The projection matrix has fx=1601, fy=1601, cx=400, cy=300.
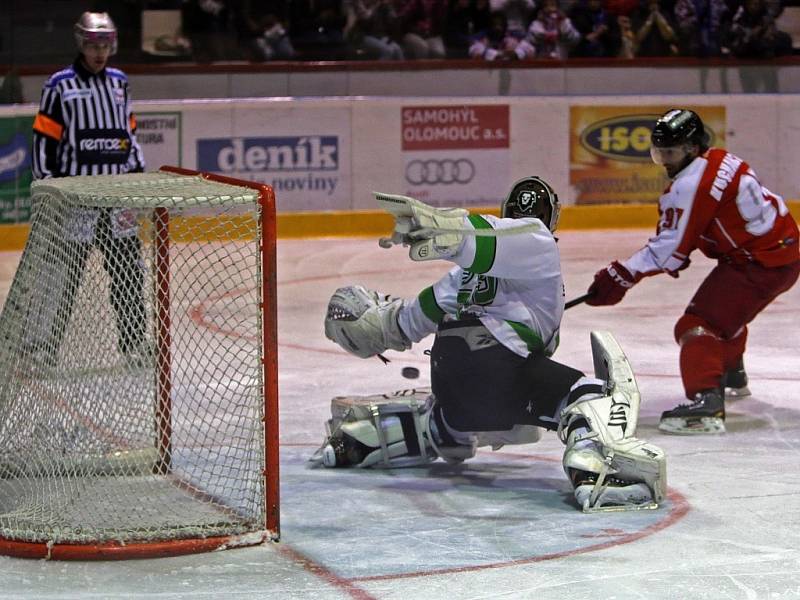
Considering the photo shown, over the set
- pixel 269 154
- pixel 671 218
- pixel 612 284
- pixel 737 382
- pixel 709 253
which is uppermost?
pixel 269 154

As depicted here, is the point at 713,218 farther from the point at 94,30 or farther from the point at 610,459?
the point at 94,30

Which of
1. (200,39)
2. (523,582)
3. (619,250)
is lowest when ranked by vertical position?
(523,582)

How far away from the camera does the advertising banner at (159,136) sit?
9875 millimetres

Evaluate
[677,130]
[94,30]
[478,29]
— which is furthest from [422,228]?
[478,29]

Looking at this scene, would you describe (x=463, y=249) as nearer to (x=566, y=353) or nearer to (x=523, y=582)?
(x=523, y=582)

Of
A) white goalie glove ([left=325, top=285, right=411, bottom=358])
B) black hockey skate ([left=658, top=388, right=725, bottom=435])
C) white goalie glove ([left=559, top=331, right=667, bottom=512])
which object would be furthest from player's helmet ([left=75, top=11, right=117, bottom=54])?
white goalie glove ([left=559, top=331, right=667, bottom=512])

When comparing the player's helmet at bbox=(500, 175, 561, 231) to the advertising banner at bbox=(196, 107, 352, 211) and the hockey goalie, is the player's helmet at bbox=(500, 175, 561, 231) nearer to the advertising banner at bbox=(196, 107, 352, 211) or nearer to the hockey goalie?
the hockey goalie

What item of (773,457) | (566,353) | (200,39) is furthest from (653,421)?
(200,39)

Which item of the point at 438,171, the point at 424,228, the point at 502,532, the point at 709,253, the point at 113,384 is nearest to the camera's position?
the point at 424,228

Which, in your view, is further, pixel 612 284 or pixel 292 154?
pixel 292 154

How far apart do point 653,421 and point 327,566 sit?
215cm

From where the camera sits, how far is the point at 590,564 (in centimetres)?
380

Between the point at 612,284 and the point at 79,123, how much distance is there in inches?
96.6

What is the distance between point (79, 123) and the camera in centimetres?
666
